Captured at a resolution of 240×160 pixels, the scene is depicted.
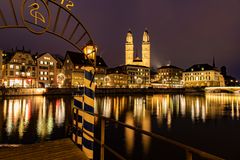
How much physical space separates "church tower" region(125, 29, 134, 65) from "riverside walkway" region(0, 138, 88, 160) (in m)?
178

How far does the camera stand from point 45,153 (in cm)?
580

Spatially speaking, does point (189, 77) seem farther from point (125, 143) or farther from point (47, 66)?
point (125, 143)

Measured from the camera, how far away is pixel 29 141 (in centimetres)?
1374

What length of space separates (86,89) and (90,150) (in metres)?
2.25

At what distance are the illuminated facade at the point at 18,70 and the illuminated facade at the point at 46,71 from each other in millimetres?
3340

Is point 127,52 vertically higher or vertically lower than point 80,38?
higher

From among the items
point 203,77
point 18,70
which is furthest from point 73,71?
point 203,77

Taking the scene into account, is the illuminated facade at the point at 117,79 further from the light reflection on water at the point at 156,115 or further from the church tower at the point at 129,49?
the light reflection on water at the point at 156,115

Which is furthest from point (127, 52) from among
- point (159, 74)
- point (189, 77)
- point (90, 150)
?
point (90, 150)

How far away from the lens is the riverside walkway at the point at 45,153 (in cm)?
546

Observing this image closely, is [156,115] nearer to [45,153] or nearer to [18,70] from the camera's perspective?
[45,153]

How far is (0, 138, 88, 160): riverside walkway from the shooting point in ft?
17.9

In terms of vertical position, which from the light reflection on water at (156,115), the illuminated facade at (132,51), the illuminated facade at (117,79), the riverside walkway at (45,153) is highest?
the illuminated facade at (132,51)

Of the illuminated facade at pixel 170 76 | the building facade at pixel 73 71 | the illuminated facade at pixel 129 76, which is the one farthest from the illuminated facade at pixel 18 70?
the illuminated facade at pixel 170 76
